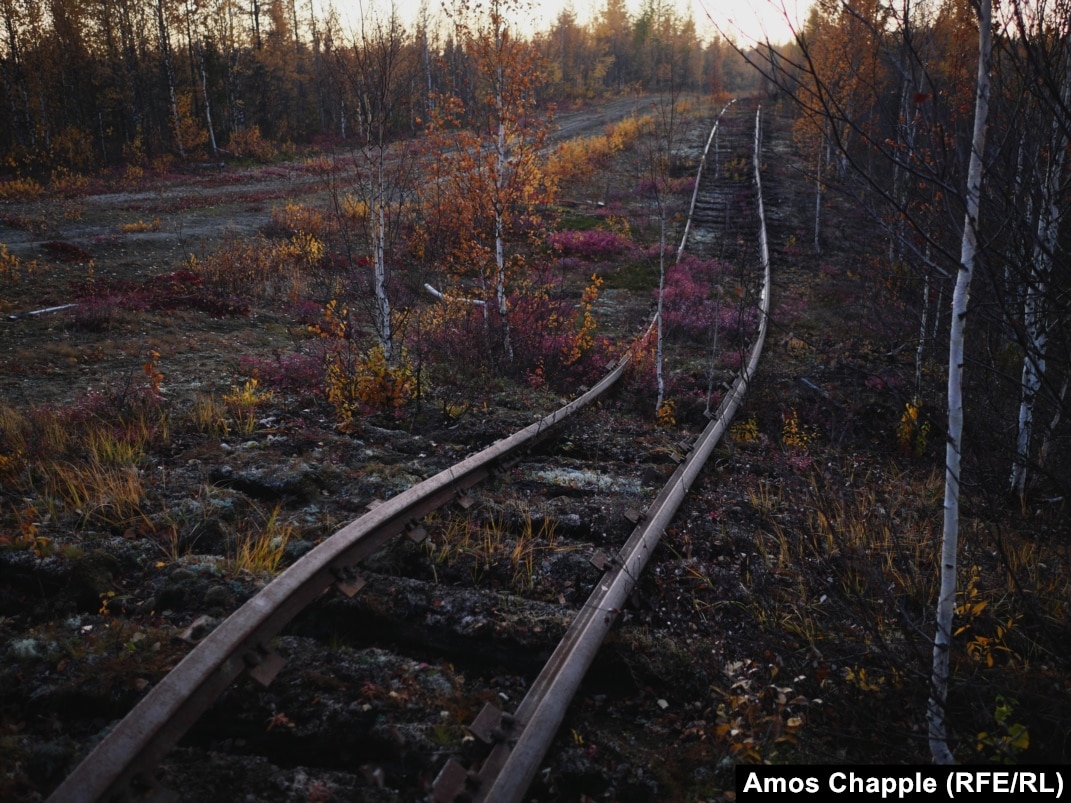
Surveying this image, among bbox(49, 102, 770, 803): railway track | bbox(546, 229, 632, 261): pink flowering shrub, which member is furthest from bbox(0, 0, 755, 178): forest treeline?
bbox(49, 102, 770, 803): railway track

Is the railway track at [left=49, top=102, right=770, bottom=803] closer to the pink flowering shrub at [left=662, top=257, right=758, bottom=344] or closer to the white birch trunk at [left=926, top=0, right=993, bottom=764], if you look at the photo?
the white birch trunk at [left=926, top=0, right=993, bottom=764]

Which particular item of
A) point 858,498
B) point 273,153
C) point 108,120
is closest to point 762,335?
point 858,498

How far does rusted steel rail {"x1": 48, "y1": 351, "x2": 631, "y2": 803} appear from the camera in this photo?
6.65ft

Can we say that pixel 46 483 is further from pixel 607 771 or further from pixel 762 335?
pixel 762 335

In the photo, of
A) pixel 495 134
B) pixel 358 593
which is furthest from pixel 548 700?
pixel 495 134

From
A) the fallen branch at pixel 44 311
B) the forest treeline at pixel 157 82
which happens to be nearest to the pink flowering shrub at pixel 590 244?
the fallen branch at pixel 44 311

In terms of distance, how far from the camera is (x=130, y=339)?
29.2ft

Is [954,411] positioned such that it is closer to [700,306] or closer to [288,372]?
[288,372]

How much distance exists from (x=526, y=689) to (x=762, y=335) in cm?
789

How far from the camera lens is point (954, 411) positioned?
233cm

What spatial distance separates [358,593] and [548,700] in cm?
126

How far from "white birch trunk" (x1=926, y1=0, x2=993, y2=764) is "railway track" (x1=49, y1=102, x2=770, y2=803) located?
4.51 feet

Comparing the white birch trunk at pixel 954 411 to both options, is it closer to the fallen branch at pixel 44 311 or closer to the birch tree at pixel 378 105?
the birch tree at pixel 378 105

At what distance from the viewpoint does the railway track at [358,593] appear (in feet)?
6.95
